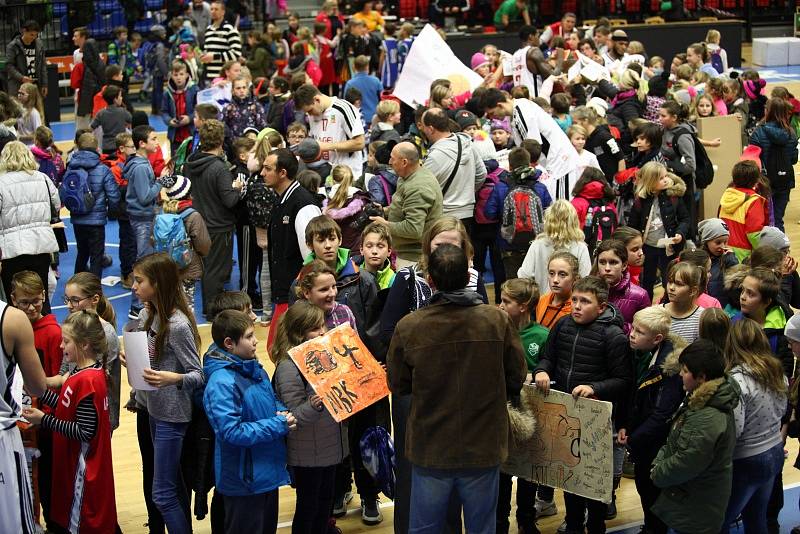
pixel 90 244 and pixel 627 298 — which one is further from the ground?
pixel 627 298

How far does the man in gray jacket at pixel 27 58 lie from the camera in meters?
17.4

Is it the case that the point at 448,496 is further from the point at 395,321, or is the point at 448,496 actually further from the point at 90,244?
the point at 90,244

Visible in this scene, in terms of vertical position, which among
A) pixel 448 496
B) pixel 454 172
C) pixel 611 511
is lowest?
pixel 611 511

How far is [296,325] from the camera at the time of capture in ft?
17.8

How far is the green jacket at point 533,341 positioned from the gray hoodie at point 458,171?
107 inches

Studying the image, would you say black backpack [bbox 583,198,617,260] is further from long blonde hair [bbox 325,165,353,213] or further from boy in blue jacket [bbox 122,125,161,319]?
boy in blue jacket [bbox 122,125,161,319]

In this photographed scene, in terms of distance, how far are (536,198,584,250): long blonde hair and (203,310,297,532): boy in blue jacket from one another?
307 centimetres

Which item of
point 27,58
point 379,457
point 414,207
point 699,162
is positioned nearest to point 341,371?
point 379,457

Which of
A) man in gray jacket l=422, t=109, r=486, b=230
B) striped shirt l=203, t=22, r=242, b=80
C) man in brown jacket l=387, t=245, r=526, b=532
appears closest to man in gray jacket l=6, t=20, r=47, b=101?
striped shirt l=203, t=22, r=242, b=80

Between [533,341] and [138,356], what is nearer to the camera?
[138,356]

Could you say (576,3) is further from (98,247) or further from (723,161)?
(98,247)

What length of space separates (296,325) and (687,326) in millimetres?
2278

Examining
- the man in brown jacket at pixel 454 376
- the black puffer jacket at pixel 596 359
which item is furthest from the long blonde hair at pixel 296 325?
the black puffer jacket at pixel 596 359

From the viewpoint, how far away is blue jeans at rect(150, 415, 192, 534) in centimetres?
561
